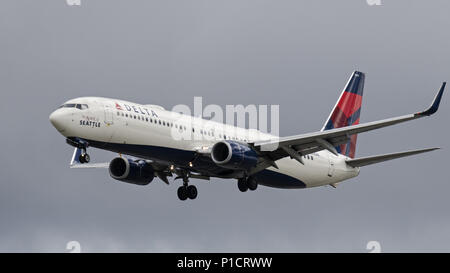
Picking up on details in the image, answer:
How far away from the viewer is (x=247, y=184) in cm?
5803

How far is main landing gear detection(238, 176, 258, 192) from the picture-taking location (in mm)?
57969

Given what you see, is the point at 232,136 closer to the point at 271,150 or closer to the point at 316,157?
the point at 271,150

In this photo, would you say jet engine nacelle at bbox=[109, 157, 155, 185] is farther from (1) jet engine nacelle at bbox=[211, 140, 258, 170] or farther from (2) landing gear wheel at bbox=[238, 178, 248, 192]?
(1) jet engine nacelle at bbox=[211, 140, 258, 170]

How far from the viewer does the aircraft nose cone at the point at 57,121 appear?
168 feet

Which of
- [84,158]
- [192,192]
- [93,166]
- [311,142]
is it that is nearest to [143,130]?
[84,158]

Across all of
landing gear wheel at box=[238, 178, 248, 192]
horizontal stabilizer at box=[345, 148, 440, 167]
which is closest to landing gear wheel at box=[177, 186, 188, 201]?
landing gear wheel at box=[238, 178, 248, 192]

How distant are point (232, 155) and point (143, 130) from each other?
5.60 meters

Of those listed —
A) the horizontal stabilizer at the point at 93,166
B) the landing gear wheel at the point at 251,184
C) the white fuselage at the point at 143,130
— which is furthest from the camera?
the horizontal stabilizer at the point at 93,166

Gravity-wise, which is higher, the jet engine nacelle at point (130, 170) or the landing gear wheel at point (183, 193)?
the jet engine nacelle at point (130, 170)

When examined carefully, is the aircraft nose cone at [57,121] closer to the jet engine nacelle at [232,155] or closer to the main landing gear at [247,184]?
the jet engine nacelle at [232,155]

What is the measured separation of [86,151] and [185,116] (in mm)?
7322

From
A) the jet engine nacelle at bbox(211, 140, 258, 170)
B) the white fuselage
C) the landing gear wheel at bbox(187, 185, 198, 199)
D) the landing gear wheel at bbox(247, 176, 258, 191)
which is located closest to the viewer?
the white fuselage

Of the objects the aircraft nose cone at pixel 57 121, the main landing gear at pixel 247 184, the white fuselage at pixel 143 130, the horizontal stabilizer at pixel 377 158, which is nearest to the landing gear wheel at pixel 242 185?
the main landing gear at pixel 247 184

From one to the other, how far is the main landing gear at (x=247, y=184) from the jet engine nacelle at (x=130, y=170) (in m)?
6.50
